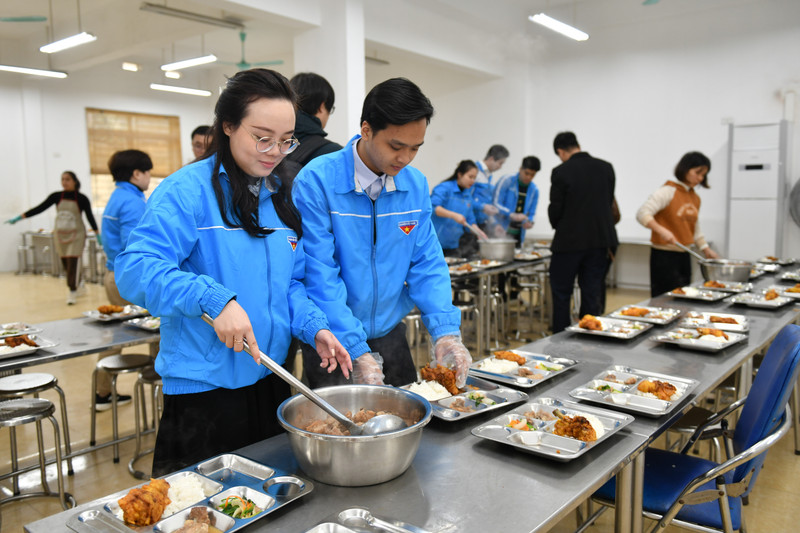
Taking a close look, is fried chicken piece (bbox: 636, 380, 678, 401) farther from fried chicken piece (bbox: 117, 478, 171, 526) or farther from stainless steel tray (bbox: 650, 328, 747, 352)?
fried chicken piece (bbox: 117, 478, 171, 526)

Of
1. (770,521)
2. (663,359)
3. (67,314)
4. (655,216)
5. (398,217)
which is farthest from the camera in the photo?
(67,314)

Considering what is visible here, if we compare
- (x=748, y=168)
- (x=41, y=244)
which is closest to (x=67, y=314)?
(x=41, y=244)

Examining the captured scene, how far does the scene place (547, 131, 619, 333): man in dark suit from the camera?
4.16 metres

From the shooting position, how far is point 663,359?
84.0 inches

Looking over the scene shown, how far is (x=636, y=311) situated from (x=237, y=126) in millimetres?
2233

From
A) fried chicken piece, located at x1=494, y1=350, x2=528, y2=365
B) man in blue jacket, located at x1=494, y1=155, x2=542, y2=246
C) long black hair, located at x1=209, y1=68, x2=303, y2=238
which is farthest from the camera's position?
man in blue jacket, located at x1=494, y1=155, x2=542, y2=246

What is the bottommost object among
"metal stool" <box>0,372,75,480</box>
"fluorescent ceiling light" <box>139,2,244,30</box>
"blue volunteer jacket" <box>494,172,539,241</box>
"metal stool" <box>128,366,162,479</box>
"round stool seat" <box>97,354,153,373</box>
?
"metal stool" <box>128,366,162,479</box>

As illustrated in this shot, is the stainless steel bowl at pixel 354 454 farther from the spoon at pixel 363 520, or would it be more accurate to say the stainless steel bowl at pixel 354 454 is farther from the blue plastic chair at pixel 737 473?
the blue plastic chair at pixel 737 473

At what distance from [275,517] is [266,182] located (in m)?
0.79

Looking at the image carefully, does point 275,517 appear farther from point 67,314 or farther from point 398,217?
point 67,314

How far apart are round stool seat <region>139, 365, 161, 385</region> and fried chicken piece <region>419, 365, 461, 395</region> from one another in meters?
1.72

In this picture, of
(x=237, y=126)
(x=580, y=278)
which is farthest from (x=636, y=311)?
(x=237, y=126)

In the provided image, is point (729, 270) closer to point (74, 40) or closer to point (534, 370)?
point (534, 370)

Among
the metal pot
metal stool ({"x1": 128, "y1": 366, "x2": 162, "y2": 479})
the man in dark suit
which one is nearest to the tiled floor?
metal stool ({"x1": 128, "y1": 366, "x2": 162, "y2": 479})
